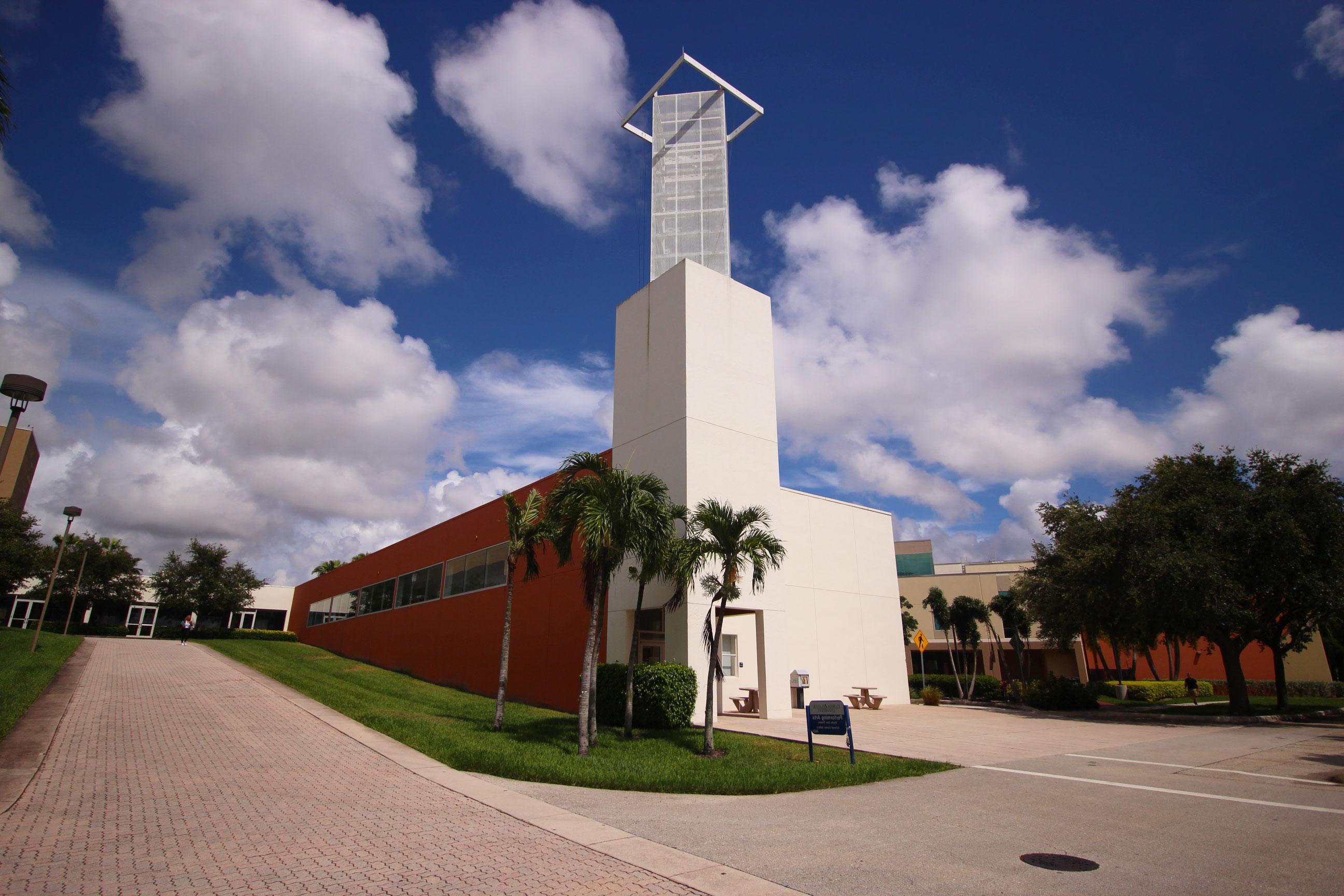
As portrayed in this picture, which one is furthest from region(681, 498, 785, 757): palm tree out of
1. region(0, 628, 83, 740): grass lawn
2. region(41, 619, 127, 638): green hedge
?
region(41, 619, 127, 638): green hedge

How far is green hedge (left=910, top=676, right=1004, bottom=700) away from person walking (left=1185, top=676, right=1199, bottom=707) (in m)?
8.59

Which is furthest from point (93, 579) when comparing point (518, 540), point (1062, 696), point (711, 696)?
point (1062, 696)

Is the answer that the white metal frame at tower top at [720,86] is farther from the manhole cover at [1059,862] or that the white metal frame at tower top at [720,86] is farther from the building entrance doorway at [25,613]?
the building entrance doorway at [25,613]

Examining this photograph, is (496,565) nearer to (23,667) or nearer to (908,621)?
(23,667)

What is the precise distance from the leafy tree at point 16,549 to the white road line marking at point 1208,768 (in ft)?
130

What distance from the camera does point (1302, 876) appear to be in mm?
5766

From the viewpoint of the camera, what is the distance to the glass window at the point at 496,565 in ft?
77.0

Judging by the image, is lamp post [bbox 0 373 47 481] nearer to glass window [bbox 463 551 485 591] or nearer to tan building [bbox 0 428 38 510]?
glass window [bbox 463 551 485 591]

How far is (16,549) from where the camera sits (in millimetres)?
30750

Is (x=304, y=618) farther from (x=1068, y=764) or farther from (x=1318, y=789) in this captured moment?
(x=1318, y=789)

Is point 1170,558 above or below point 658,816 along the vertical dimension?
above

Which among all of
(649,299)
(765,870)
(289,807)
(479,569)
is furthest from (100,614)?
(765,870)

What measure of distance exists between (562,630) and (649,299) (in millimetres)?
9718

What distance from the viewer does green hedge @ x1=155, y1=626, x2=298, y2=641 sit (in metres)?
46.1
